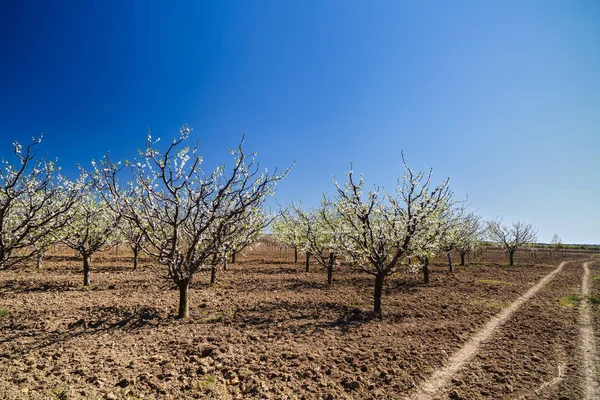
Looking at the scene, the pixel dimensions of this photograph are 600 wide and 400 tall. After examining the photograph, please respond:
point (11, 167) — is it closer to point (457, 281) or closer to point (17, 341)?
point (17, 341)

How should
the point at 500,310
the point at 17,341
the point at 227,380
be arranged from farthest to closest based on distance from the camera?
the point at 500,310 < the point at 17,341 < the point at 227,380

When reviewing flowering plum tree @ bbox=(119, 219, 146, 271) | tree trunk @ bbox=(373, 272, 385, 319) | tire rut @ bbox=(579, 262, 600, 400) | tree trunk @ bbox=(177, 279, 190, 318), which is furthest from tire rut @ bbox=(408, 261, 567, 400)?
flowering plum tree @ bbox=(119, 219, 146, 271)

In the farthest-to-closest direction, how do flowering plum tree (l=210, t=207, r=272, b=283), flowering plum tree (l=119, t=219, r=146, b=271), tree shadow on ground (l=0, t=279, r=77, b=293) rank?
tree shadow on ground (l=0, t=279, r=77, b=293) < flowering plum tree (l=210, t=207, r=272, b=283) < flowering plum tree (l=119, t=219, r=146, b=271)

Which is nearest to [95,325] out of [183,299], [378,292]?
[183,299]

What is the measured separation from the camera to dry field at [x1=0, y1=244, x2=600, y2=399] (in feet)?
24.5

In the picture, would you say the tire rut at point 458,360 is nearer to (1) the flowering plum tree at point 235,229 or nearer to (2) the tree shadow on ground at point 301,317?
(2) the tree shadow on ground at point 301,317

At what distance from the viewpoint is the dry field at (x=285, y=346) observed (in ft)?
24.5

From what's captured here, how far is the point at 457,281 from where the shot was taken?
25984 mm

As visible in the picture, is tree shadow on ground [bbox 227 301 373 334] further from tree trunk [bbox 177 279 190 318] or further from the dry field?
tree trunk [bbox 177 279 190 318]

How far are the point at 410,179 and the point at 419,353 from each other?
7.84m

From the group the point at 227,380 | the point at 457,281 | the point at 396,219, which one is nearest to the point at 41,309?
the point at 227,380

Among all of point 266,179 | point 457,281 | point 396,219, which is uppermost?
point 266,179

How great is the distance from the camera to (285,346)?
992 cm

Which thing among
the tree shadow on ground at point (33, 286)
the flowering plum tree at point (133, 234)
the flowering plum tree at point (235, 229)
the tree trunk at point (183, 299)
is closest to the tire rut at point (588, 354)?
the flowering plum tree at point (235, 229)
